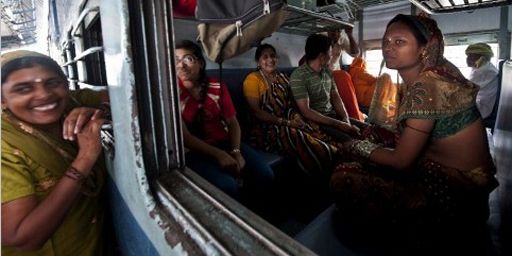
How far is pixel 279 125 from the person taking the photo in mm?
2656

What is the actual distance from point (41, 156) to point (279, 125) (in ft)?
6.07

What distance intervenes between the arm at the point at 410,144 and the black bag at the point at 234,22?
75cm

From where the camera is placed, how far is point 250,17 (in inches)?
49.6

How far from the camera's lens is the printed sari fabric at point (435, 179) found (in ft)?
4.07

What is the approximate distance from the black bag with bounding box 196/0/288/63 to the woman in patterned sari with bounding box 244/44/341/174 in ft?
3.94

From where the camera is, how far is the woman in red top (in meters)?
1.81

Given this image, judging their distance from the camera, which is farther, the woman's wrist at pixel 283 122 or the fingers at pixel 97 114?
the woman's wrist at pixel 283 122

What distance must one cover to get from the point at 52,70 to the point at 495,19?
18.3 ft

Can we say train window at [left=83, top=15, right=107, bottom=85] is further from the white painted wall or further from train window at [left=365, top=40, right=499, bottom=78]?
the white painted wall

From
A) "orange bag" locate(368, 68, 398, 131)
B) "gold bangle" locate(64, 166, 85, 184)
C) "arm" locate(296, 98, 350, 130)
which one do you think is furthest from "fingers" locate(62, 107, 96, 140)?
"arm" locate(296, 98, 350, 130)

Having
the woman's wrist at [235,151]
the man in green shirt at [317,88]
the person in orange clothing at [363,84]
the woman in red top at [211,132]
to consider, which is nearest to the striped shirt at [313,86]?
the man in green shirt at [317,88]

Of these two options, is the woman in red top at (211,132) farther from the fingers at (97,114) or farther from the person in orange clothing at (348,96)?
the person in orange clothing at (348,96)

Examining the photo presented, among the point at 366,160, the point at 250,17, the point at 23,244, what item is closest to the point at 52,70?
the point at 23,244

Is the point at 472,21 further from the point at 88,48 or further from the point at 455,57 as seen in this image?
the point at 88,48
